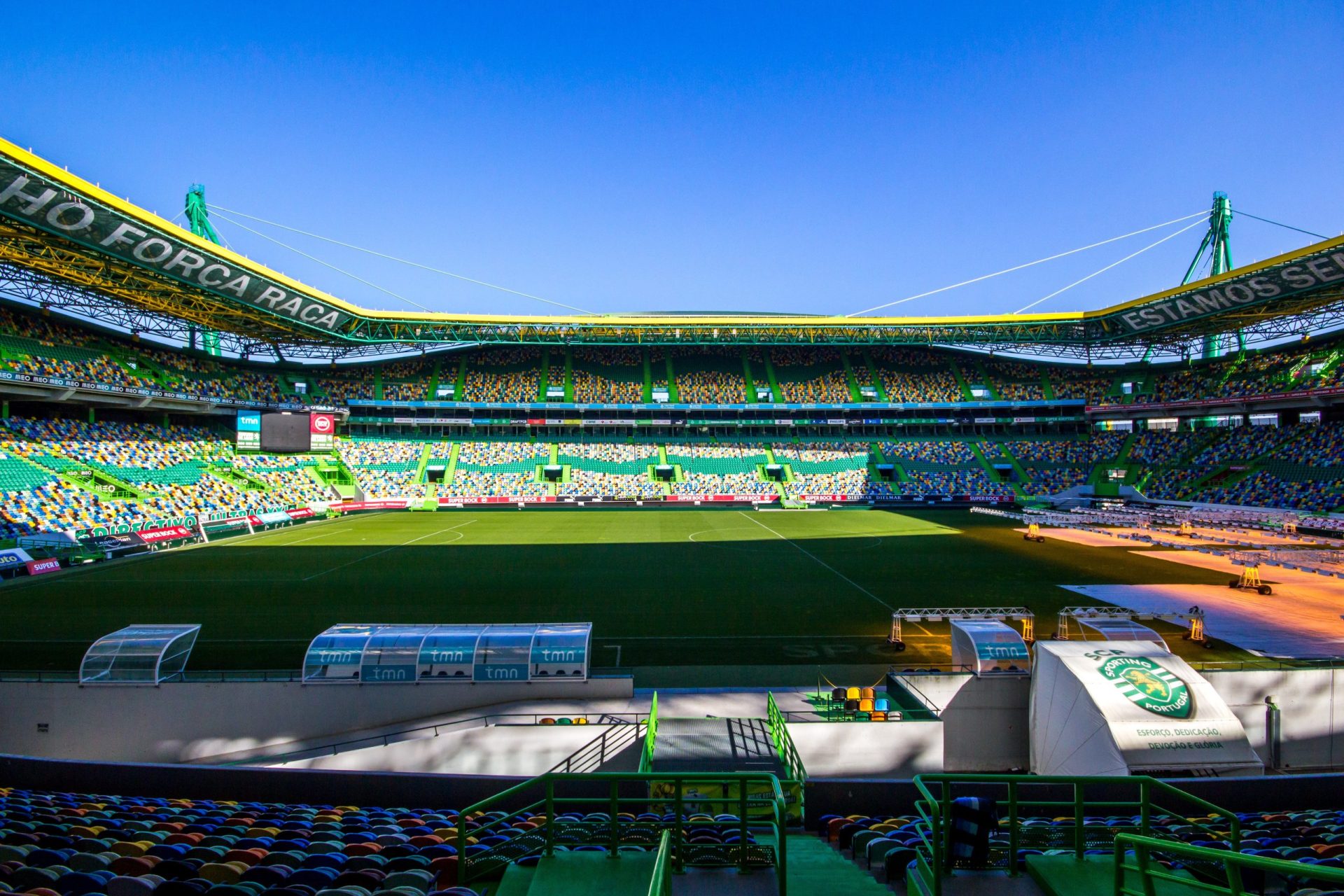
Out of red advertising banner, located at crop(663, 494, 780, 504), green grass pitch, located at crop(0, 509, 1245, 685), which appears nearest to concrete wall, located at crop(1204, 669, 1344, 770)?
green grass pitch, located at crop(0, 509, 1245, 685)

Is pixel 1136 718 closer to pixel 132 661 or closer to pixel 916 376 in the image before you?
pixel 132 661

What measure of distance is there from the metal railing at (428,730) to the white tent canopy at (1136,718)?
7340mm

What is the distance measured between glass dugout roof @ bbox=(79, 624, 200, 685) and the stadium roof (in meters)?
23.1

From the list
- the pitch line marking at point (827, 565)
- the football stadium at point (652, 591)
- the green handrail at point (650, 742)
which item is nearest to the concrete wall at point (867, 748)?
the football stadium at point (652, 591)

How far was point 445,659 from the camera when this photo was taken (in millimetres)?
13352

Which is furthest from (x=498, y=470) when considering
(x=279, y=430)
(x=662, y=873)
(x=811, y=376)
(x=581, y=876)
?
(x=662, y=873)

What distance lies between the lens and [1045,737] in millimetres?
11164

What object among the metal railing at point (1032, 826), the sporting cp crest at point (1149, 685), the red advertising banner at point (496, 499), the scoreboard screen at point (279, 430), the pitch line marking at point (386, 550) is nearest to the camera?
the metal railing at point (1032, 826)

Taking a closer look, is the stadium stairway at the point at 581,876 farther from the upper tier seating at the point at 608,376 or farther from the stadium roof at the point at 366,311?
the upper tier seating at the point at 608,376

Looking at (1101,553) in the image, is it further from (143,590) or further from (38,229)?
(38,229)

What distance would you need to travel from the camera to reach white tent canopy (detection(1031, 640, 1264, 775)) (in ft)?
30.3

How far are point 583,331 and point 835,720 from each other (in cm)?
5083

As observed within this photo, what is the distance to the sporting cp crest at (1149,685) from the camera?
9.55 metres

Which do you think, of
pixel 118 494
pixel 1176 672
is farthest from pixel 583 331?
pixel 1176 672
